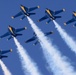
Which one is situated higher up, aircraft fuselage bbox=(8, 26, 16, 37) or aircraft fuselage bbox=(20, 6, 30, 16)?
aircraft fuselage bbox=(20, 6, 30, 16)

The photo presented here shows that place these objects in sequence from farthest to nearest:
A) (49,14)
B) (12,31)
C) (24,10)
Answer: (24,10) < (49,14) < (12,31)

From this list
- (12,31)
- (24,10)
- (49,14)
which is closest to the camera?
(12,31)

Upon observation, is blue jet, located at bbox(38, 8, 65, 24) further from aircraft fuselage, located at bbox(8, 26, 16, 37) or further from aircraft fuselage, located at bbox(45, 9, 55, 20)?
aircraft fuselage, located at bbox(8, 26, 16, 37)

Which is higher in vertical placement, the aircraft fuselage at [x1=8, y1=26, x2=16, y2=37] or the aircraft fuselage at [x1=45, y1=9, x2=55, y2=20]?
the aircraft fuselage at [x1=45, y1=9, x2=55, y2=20]

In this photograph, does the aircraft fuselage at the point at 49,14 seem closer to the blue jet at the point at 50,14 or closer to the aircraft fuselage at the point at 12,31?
the blue jet at the point at 50,14

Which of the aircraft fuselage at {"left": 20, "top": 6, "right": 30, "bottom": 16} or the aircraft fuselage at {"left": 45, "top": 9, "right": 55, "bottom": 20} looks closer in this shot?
the aircraft fuselage at {"left": 45, "top": 9, "right": 55, "bottom": 20}

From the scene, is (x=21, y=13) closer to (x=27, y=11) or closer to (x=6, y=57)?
(x=27, y=11)

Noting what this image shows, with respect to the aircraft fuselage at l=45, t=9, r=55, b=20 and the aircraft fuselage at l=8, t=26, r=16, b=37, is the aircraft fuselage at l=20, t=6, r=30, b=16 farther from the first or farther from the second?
the aircraft fuselage at l=45, t=9, r=55, b=20

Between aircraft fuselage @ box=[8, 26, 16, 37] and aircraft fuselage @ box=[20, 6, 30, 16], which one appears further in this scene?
aircraft fuselage @ box=[20, 6, 30, 16]

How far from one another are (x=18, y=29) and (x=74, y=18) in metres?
24.7

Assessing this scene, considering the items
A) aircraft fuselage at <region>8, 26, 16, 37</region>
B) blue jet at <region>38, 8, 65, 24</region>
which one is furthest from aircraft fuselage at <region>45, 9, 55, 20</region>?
aircraft fuselage at <region>8, 26, 16, 37</region>

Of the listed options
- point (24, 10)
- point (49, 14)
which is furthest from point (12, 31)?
point (49, 14)

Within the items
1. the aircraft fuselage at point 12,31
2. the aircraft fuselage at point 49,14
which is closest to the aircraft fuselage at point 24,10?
the aircraft fuselage at point 12,31

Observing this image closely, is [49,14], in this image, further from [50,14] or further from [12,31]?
[12,31]
